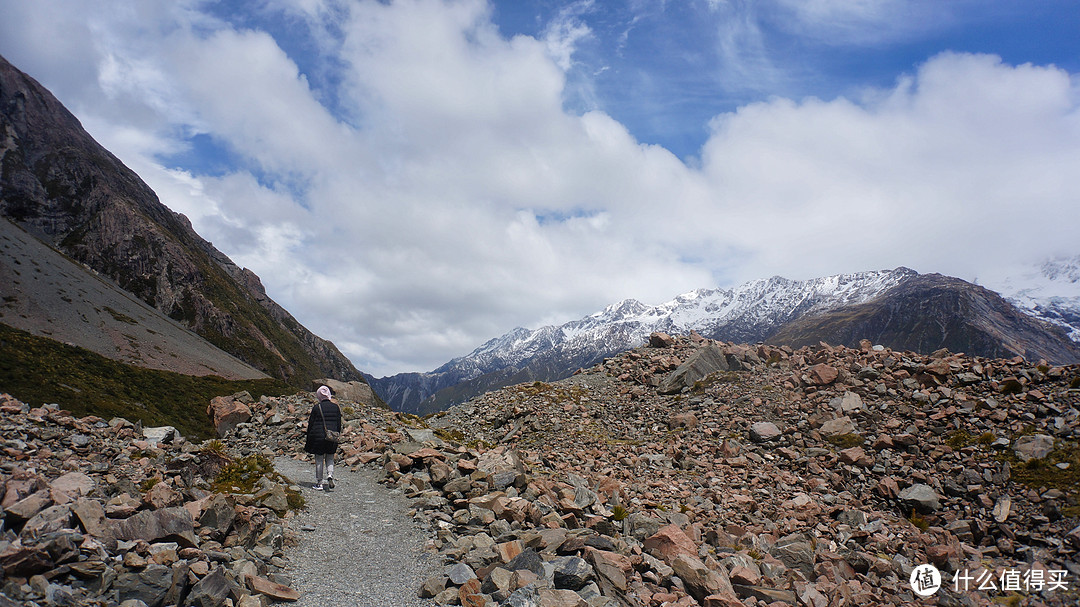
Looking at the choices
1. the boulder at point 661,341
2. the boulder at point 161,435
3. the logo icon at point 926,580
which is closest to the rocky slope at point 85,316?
the boulder at point 161,435

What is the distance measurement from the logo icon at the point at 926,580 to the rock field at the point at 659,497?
0.15 m

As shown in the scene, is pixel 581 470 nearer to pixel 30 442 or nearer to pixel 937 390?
pixel 937 390

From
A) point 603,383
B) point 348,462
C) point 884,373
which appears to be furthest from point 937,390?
point 348,462

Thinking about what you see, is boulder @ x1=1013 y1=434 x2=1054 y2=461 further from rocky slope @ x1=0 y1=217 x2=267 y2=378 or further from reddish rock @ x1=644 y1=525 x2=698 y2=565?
rocky slope @ x1=0 y1=217 x2=267 y2=378

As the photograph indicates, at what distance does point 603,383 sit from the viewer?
138 ft

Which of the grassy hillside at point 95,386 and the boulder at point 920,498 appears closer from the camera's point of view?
the boulder at point 920,498

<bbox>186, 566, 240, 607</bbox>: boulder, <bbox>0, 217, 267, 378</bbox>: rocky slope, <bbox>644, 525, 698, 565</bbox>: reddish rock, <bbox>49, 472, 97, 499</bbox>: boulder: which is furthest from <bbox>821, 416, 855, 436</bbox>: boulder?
<bbox>0, 217, 267, 378</bbox>: rocky slope

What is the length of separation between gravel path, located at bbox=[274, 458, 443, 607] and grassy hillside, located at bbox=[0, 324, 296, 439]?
6304cm

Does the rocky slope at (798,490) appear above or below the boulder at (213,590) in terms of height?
above

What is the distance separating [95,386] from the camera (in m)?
84.6

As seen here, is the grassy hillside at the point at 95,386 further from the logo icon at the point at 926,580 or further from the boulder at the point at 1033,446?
the boulder at the point at 1033,446

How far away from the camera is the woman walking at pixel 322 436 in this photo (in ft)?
58.8

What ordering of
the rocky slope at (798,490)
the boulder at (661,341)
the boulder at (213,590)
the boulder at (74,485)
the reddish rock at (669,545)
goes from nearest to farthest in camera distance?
the boulder at (213,590)
the boulder at (74,485)
the rocky slope at (798,490)
the reddish rock at (669,545)
the boulder at (661,341)

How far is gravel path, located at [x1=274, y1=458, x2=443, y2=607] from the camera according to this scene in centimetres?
1016
